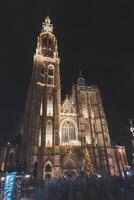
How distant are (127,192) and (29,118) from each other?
26.4 m

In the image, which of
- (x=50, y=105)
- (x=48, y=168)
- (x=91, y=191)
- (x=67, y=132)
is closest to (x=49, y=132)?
(x=67, y=132)

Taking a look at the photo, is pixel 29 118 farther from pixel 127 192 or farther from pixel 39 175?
pixel 127 192

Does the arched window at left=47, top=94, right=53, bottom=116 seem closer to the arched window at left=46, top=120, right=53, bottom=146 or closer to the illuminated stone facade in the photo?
the illuminated stone facade

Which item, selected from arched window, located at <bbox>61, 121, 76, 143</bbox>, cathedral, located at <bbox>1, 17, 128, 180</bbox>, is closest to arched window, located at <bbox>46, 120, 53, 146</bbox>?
cathedral, located at <bbox>1, 17, 128, 180</bbox>

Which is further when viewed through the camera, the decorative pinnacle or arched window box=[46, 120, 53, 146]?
the decorative pinnacle

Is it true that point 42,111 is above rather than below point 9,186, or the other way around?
above

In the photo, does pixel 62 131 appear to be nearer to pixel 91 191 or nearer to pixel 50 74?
pixel 50 74

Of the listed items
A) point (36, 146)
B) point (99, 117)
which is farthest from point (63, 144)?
point (99, 117)

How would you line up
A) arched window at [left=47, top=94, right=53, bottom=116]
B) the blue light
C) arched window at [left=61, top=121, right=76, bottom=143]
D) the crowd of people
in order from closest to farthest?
the crowd of people
the blue light
arched window at [left=61, top=121, right=76, bottom=143]
arched window at [left=47, top=94, right=53, bottom=116]

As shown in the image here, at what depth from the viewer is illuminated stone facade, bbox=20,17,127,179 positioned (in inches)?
1283

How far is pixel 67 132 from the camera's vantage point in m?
37.8

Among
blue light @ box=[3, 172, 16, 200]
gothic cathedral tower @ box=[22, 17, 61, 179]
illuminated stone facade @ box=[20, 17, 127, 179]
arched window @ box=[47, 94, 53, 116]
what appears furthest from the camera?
arched window @ box=[47, 94, 53, 116]

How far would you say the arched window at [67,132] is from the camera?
37.0 meters

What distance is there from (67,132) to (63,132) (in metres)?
0.82
